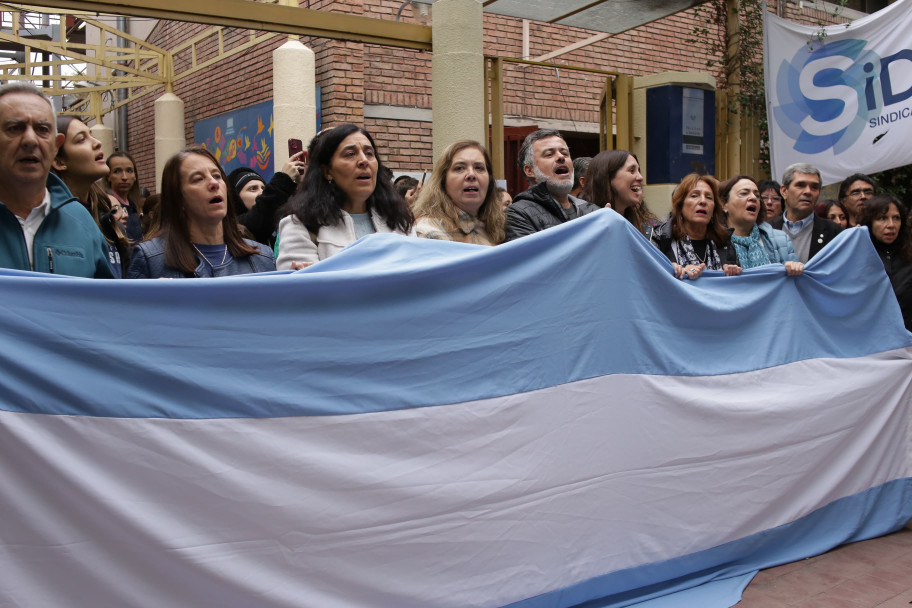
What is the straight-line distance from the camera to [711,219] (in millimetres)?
4508

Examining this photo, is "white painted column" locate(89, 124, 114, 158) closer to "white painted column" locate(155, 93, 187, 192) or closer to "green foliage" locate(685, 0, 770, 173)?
"white painted column" locate(155, 93, 187, 192)

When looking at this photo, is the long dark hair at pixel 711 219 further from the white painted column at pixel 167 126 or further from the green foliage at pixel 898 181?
the white painted column at pixel 167 126

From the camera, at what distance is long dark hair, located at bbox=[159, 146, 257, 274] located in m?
3.19

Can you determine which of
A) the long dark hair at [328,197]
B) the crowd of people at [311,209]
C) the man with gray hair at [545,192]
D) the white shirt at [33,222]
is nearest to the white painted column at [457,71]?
the crowd of people at [311,209]

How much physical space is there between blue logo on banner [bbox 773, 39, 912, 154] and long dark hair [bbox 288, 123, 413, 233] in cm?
582

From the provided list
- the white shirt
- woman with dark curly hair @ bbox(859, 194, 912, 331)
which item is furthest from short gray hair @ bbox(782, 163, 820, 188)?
the white shirt

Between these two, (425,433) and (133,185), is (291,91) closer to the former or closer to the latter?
(133,185)

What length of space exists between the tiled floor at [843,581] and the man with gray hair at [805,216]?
2.35m

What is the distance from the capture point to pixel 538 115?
11.5 meters

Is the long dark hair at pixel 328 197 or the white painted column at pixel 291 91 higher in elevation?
the white painted column at pixel 291 91

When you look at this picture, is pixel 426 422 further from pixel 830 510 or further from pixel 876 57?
pixel 876 57

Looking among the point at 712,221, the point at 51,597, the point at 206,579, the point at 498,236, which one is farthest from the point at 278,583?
the point at 712,221

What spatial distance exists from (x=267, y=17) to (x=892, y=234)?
4845 millimetres

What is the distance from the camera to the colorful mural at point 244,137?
11.0 m
